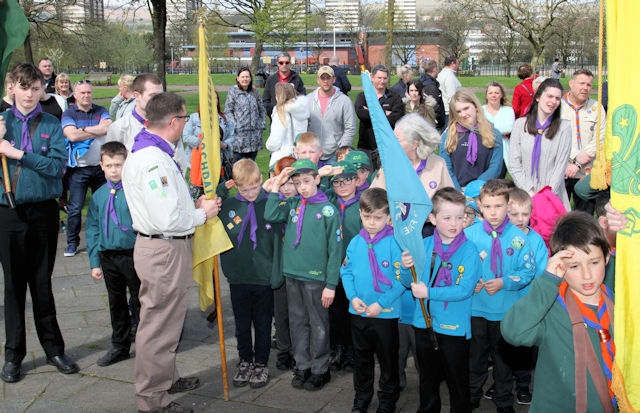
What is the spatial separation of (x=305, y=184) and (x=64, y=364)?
8.08ft

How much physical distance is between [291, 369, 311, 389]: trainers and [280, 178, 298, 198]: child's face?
1365 mm

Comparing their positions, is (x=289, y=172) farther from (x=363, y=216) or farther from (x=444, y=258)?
(x=444, y=258)

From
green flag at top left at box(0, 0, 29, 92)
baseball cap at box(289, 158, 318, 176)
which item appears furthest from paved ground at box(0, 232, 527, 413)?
green flag at top left at box(0, 0, 29, 92)

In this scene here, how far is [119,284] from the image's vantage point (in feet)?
19.8

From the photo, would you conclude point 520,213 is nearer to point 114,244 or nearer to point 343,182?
point 343,182

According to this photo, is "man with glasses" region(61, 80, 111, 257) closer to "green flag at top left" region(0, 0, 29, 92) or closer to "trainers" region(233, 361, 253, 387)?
"trainers" region(233, 361, 253, 387)

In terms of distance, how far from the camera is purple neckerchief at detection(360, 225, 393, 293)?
15.9 feet

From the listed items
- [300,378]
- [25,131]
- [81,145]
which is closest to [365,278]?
[300,378]

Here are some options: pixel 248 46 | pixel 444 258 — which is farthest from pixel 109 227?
pixel 248 46

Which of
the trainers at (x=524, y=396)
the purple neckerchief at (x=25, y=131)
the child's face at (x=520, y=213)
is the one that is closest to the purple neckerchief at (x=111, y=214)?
the purple neckerchief at (x=25, y=131)

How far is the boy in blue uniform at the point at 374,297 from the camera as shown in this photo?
4.83 metres

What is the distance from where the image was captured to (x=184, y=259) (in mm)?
4988

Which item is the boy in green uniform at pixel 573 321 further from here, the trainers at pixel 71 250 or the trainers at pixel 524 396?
the trainers at pixel 71 250

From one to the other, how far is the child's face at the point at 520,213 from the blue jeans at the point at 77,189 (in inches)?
223
